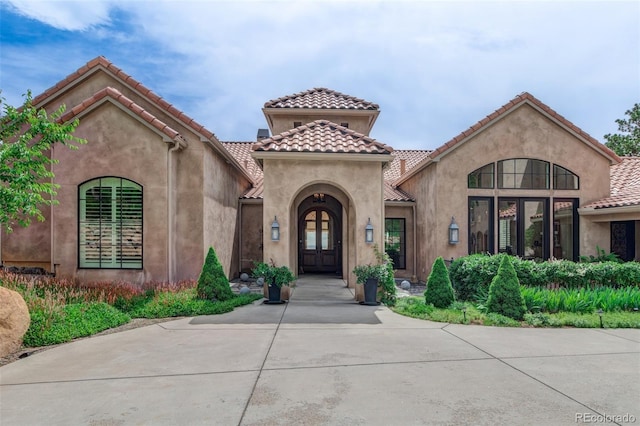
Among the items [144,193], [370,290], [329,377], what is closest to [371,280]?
[370,290]

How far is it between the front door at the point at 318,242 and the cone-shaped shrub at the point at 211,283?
8.06 meters

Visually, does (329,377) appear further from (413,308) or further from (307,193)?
(307,193)

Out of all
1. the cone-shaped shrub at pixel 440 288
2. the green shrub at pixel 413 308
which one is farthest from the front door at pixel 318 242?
the cone-shaped shrub at pixel 440 288

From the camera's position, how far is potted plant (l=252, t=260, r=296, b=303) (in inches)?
412

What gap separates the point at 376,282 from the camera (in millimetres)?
10516

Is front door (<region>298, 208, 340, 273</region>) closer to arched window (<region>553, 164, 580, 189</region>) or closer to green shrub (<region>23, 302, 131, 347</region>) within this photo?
arched window (<region>553, 164, 580, 189</region>)

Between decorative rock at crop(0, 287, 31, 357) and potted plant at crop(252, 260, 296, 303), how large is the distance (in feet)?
16.7

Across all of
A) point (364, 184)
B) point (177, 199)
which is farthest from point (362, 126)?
point (177, 199)

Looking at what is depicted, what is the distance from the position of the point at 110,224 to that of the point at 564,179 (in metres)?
15.9

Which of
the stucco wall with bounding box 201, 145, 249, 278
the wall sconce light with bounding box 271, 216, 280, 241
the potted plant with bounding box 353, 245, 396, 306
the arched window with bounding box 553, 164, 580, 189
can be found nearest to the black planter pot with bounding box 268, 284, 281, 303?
the wall sconce light with bounding box 271, 216, 280, 241

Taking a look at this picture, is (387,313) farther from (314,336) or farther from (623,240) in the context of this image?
(623,240)

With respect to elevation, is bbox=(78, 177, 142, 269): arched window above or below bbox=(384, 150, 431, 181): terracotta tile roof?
below

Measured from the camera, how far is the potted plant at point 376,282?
1048 cm

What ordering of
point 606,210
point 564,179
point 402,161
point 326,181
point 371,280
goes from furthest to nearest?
point 402,161 < point 564,179 < point 606,210 < point 326,181 < point 371,280
